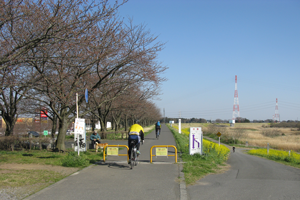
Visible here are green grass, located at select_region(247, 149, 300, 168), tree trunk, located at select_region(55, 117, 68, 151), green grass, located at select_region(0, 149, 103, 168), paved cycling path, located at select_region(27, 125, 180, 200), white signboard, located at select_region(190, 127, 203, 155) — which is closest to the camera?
paved cycling path, located at select_region(27, 125, 180, 200)

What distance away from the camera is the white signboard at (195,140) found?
Answer: 38.5 feet

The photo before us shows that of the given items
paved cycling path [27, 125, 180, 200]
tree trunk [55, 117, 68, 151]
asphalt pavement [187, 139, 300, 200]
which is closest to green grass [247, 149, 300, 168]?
asphalt pavement [187, 139, 300, 200]

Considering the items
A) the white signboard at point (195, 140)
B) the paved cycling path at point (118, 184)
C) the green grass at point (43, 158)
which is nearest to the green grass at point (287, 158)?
the white signboard at point (195, 140)

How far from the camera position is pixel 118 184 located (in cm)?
705

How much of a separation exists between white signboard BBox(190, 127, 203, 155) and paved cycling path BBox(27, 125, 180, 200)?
2420 millimetres

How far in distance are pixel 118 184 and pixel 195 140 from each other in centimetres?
556

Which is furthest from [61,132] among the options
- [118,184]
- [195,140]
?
[118,184]

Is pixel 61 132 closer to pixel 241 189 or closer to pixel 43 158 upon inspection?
pixel 43 158

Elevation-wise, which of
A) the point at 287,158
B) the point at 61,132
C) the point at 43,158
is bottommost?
the point at 287,158

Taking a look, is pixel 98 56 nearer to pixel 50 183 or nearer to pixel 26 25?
pixel 26 25

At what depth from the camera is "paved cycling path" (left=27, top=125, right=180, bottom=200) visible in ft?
19.4

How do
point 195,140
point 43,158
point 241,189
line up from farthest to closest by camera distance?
point 43,158 → point 195,140 → point 241,189

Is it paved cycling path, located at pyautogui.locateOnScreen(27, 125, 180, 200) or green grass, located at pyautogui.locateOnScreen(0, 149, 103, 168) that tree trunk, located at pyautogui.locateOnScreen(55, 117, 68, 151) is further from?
paved cycling path, located at pyautogui.locateOnScreen(27, 125, 180, 200)

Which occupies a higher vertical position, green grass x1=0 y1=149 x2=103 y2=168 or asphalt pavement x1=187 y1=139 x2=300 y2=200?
asphalt pavement x1=187 y1=139 x2=300 y2=200
